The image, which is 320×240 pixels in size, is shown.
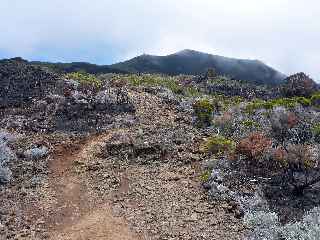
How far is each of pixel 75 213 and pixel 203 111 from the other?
9206 mm

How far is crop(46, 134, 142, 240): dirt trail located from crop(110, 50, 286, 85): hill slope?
37.4 m

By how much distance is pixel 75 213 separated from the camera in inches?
649

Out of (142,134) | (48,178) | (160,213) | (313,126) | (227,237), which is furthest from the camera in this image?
(313,126)

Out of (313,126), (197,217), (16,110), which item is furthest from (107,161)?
(313,126)

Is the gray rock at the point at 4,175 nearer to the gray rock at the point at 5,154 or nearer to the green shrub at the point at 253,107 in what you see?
the gray rock at the point at 5,154

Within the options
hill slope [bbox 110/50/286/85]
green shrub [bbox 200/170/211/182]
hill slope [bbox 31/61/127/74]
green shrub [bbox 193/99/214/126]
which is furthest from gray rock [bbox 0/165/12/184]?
hill slope [bbox 110/50/286/85]

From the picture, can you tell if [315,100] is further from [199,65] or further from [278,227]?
[199,65]

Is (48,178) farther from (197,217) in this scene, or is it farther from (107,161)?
(197,217)

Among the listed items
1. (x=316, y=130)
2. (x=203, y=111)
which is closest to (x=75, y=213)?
(x=203, y=111)

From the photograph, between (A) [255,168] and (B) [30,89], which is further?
(B) [30,89]

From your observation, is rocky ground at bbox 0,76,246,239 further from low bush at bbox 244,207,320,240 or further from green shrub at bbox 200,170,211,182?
low bush at bbox 244,207,320,240

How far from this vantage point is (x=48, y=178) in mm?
18328

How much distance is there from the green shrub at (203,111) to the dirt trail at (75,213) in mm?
5381

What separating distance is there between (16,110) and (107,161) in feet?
20.6
